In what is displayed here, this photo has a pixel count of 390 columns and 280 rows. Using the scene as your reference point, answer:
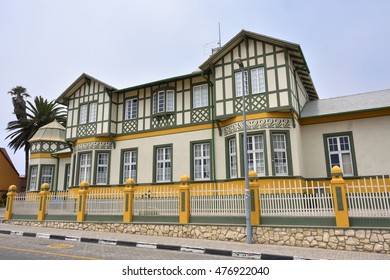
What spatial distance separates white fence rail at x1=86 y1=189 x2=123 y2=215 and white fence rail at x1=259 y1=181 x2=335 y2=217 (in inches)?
255

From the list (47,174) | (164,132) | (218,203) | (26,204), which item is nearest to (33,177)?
(47,174)

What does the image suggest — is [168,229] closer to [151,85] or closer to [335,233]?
[335,233]

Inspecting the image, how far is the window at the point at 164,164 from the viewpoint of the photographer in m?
17.9

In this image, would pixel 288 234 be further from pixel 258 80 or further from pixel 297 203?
pixel 258 80

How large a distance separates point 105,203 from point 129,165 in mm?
5762

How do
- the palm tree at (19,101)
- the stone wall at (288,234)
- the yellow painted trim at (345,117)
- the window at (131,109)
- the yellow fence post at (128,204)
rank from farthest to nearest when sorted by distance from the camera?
the palm tree at (19,101)
the window at (131,109)
the yellow painted trim at (345,117)
the yellow fence post at (128,204)
the stone wall at (288,234)

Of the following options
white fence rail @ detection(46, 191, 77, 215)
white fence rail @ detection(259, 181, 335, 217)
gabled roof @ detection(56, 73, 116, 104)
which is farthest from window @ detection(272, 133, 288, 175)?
gabled roof @ detection(56, 73, 116, 104)

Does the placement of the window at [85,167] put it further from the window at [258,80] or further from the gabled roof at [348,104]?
the gabled roof at [348,104]

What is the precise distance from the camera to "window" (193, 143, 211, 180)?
659 inches

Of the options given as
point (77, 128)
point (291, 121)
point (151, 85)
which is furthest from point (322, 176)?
point (77, 128)

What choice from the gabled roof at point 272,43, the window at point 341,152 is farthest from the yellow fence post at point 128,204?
the window at point 341,152

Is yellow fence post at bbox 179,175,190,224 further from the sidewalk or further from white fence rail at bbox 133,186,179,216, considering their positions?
the sidewalk

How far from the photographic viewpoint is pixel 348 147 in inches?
578

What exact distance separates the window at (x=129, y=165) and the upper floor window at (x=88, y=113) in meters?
3.50
